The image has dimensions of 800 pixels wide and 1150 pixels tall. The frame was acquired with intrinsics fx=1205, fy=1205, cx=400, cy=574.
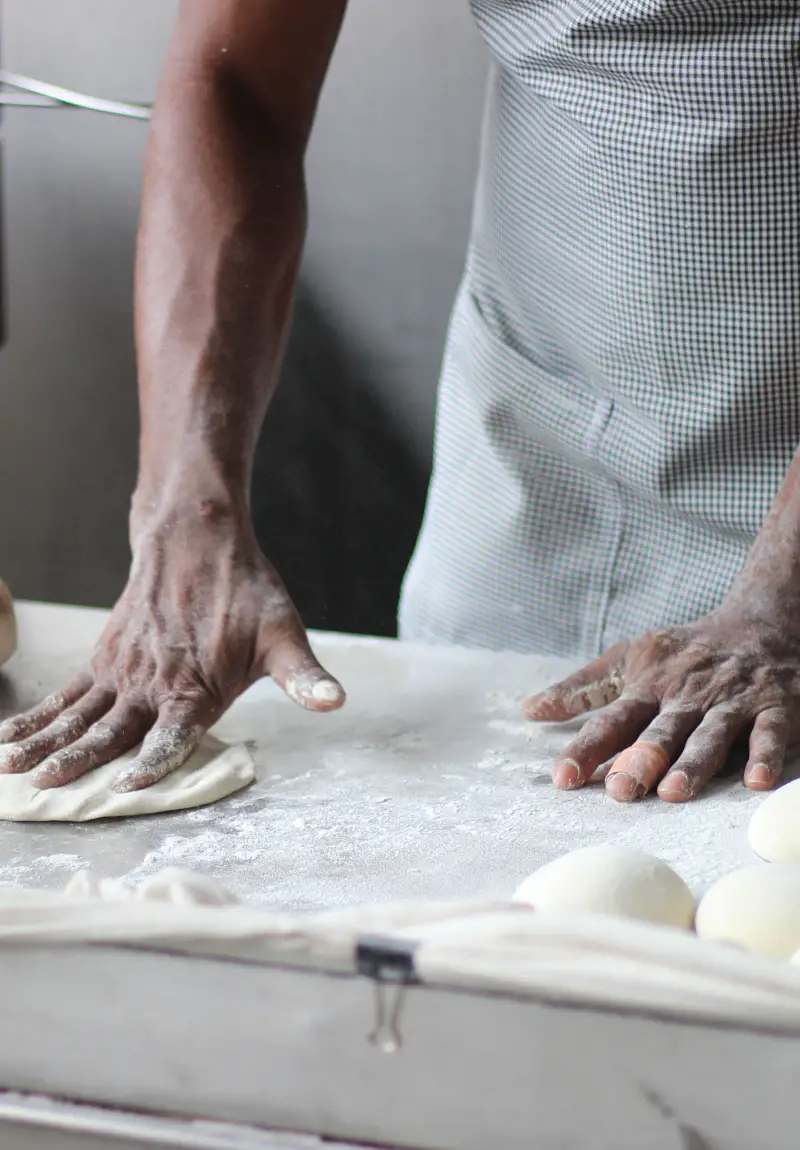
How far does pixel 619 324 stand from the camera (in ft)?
4.37

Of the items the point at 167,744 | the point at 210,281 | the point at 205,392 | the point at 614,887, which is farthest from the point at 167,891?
the point at 210,281

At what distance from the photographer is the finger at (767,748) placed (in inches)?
39.6

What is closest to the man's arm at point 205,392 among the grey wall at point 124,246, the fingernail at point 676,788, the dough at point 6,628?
the dough at point 6,628

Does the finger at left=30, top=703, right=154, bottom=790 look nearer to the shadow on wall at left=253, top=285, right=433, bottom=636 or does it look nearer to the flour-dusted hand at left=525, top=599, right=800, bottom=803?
the flour-dusted hand at left=525, top=599, right=800, bottom=803

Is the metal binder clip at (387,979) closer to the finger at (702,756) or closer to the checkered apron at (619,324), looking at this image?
the finger at (702,756)

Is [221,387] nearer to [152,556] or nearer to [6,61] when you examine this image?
[152,556]

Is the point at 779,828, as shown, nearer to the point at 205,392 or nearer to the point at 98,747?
the point at 98,747

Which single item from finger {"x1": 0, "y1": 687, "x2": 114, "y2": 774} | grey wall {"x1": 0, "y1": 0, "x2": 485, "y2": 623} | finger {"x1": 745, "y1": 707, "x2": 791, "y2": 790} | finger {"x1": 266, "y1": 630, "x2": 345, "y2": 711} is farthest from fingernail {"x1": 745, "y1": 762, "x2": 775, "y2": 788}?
grey wall {"x1": 0, "y1": 0, "x2": 485, "y2": 623}

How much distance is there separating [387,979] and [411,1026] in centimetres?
3

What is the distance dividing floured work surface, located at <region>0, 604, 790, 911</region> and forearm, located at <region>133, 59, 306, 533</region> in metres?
0.26

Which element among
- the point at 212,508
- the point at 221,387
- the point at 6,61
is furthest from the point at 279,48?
the point at 6,61

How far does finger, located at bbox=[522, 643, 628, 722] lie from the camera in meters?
1.13

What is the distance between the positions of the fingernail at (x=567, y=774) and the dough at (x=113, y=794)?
26 cm

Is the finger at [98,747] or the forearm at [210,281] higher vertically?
the forearm at [210,281]
